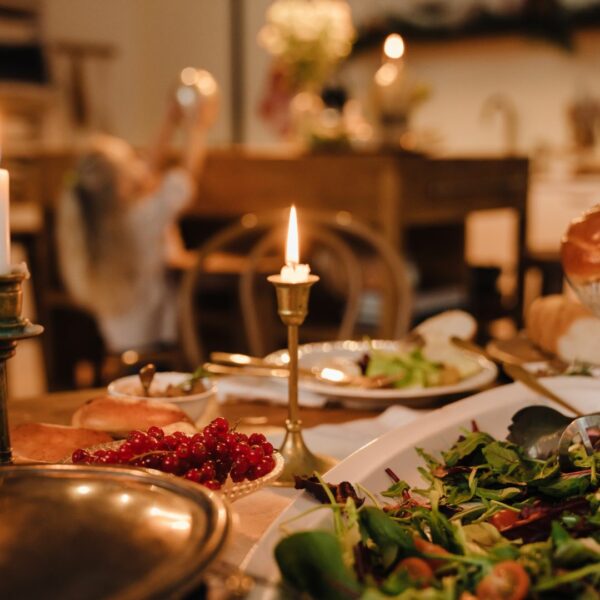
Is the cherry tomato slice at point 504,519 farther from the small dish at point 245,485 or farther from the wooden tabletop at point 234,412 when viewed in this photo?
the wooden tabletop at point 234,412

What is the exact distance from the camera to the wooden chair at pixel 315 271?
200 cm

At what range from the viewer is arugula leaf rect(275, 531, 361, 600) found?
17.1 inches

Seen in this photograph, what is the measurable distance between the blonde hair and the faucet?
3424 millimetres

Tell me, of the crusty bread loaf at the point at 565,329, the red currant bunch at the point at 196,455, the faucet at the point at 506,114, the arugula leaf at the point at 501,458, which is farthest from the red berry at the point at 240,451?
the faucet at the point at 506,114

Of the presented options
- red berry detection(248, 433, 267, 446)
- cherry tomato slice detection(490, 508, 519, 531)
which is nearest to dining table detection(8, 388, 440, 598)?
red berry detection(248, 433, 267, 446)

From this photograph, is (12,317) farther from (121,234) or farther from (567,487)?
(121,234)

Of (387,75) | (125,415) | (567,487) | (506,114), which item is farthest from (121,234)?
(506,114)

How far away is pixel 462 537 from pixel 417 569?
0.19 feet

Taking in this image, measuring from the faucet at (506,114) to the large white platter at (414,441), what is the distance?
500cm

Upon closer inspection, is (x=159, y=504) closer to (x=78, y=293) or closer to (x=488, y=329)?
(x=78, y=293)

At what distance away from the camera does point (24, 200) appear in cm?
554

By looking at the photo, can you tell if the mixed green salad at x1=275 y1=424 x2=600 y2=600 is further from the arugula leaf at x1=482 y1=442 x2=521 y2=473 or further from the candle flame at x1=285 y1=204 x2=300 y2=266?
the candle flame at x1=285 y1=204 x2=300 y2=266

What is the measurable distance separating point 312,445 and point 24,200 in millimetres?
4996

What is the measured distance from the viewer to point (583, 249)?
43.0 inches
